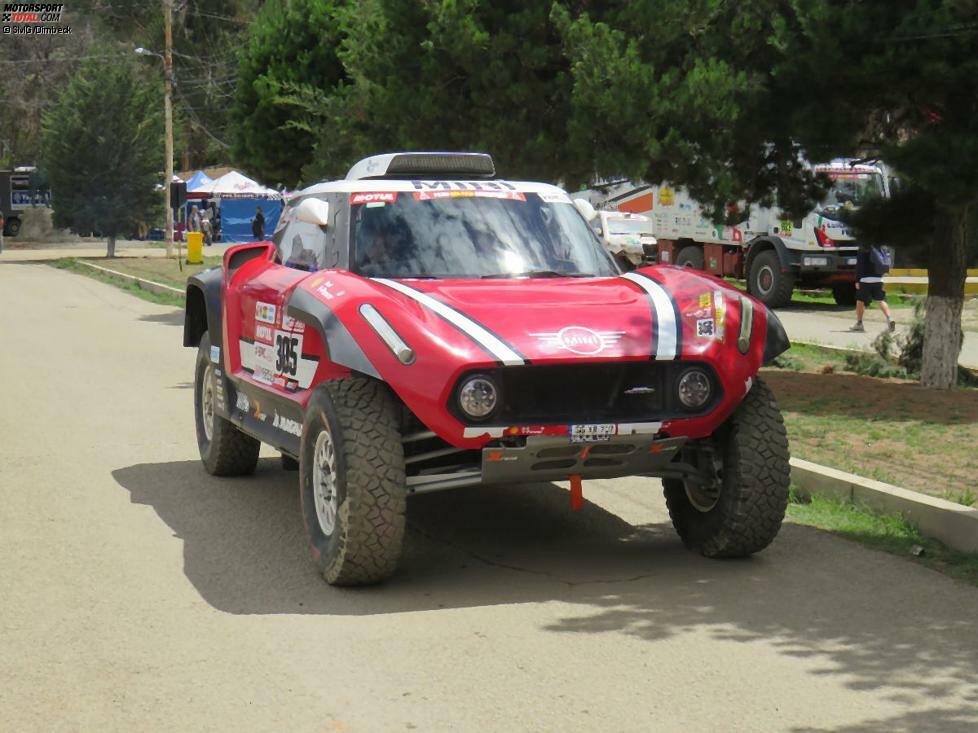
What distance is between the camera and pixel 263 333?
8.40 m

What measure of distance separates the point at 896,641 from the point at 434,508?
11.1 ft

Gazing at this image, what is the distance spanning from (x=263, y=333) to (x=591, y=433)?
236 cm

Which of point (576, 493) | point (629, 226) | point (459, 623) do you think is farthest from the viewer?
point (629, 226)

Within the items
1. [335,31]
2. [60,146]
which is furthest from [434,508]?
[60,146]

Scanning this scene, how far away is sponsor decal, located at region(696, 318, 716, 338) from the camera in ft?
23.3

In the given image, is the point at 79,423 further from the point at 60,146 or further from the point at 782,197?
the point at 60,146

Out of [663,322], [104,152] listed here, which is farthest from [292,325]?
[104,152]

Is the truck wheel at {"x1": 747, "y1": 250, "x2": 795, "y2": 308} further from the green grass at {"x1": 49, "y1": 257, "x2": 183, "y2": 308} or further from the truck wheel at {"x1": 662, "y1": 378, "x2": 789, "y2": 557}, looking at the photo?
the truck wheel at {"x1": 662, "y1": 378, "x2": 789, "y2": 557}

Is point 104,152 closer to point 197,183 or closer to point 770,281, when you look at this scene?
point 197,183

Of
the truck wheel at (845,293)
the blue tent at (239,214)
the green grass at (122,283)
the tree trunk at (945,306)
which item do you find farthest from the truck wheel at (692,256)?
the blue tent at (239,214)

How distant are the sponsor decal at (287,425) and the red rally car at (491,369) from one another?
0.01 meters

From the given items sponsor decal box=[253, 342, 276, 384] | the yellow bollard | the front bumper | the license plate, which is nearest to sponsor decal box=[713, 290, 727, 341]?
the front bumper

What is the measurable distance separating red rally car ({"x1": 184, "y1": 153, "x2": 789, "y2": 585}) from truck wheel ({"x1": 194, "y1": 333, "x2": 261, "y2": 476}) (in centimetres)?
129

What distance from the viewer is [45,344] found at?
64.8 ft
